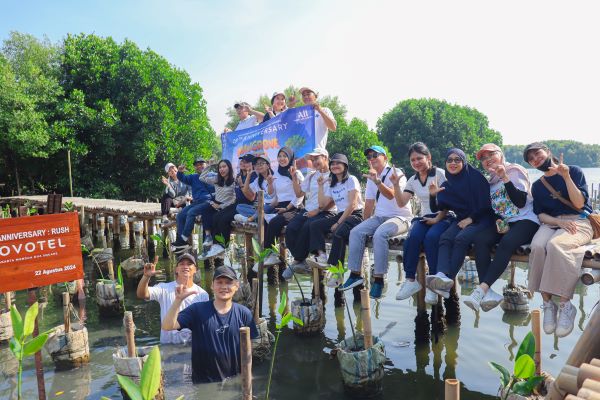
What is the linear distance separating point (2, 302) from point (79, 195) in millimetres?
13347

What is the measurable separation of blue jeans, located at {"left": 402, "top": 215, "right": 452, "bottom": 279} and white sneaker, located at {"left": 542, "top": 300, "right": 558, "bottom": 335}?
1.26 metres

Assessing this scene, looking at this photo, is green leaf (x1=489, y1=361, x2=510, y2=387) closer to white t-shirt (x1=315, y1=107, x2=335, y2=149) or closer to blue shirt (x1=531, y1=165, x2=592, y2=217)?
blue shirt (x1=531, y1=165, x2=592, y2=217)

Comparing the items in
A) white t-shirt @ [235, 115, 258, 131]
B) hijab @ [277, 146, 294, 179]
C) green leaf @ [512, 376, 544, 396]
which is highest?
white t-shirt @ [235, 115, 258, 131]

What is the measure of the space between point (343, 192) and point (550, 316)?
10.6 ft

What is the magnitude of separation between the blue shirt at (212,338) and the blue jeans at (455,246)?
239 cm

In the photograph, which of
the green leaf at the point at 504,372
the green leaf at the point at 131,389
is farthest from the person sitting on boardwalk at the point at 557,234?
the green leaf at the point at 131,389

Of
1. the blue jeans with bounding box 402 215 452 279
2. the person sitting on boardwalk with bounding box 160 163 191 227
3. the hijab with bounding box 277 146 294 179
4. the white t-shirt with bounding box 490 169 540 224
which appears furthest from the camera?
the person sitting on boardwalk with bounding box 160 163 191 227

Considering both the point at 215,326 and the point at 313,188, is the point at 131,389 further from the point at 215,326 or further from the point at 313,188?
the point at 313,188

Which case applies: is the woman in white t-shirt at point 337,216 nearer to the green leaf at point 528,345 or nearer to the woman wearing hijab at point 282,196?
the woman wearing hijab at point 282,196

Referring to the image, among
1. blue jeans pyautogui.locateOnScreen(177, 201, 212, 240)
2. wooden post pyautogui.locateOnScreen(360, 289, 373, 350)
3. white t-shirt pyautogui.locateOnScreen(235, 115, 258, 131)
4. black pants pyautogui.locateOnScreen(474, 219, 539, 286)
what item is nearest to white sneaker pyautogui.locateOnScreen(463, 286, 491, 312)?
black pants pyautogui.locateOnScreen(474, 219, 539, 286)

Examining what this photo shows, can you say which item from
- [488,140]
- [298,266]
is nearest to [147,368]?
[298,266]

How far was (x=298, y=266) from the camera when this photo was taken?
24.0 ft

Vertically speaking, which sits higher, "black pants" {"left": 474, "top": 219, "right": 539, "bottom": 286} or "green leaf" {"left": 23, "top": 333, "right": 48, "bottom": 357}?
"black pants" {"left": 474, "top": 219, "right": 539, "bottom": 286}

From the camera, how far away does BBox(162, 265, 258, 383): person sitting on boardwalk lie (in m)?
4.63
